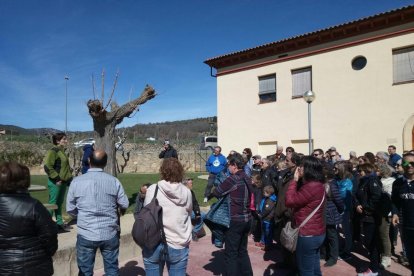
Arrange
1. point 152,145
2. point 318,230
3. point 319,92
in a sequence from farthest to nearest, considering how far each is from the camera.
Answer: point 152,145 → point 319,92 → point 318,230

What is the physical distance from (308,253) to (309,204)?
545 mm

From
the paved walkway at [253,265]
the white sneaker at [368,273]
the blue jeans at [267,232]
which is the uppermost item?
the blue jeans at [267,232]

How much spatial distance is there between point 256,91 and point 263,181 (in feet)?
35.1

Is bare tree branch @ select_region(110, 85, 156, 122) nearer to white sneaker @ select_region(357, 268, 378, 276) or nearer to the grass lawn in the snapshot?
the grass lawn

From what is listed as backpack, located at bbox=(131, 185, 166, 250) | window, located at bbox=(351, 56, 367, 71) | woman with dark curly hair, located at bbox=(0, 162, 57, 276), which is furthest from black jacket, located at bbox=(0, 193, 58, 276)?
window, located at bbox=(351, 56, 367, 71)

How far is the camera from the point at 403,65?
495 inches

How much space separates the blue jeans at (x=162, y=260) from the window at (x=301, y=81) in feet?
43.0

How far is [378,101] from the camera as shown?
42.9 ft

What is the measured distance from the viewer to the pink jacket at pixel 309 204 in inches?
141

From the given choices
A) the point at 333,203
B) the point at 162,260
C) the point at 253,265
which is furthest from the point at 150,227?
the point at 333,203

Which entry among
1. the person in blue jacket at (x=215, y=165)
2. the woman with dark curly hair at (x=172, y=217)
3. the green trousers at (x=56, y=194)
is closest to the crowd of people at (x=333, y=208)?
the woman with dark curly hair at (x=172, y=217)

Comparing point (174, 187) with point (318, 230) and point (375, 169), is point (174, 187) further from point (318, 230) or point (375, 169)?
point (375, 169)

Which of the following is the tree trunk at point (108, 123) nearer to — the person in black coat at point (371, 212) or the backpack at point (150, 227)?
the backpack at point (150, 227)

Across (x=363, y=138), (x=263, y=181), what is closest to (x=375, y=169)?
(x=263, y=181)
